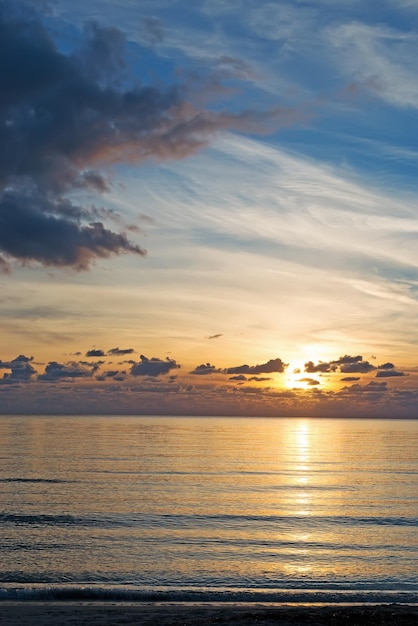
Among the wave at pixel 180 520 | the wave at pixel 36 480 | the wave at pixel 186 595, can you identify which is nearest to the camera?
the wave at pixel 186 595

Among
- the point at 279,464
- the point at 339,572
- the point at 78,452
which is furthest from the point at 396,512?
the point at 78,452

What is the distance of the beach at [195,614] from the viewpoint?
21.1m

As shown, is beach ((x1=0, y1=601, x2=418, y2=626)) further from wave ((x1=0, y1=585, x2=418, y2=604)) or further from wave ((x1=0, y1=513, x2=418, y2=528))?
wave ((x1=0, y1=513, x2=418, y2=528))

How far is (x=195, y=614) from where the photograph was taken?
74.4 ft

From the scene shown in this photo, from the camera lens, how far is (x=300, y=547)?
37.0 meters

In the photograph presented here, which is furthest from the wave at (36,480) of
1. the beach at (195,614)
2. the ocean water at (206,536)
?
the beach at (195,614)

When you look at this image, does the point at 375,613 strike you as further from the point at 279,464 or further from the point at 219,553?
the point at 279,464

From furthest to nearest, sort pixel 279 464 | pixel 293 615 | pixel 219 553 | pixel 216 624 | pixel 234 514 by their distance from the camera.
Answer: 1. pixel 279 464
2. pixel 234 514
3. pixel 219 553
4. pixel 293 615
5. pixel 216 624

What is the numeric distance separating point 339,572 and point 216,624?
13184mm

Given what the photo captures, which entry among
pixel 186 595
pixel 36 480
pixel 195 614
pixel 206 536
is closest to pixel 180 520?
pixel 206 536

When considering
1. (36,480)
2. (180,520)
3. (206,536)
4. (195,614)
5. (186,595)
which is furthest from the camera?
(36,480)

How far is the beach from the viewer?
21141 millimetres

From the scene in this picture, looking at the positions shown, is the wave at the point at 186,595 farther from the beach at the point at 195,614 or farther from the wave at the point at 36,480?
the wave at the point at 36,480

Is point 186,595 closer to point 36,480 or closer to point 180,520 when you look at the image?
point 180,520
